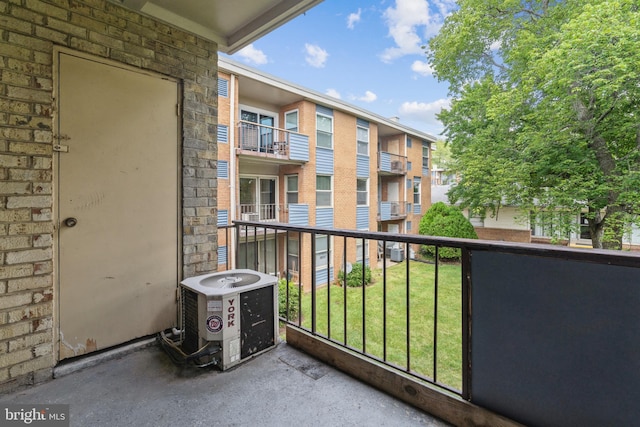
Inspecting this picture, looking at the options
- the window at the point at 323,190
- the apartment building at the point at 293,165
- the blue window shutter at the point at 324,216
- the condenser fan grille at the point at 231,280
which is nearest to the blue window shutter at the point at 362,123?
the apartment building at the point at 293,165

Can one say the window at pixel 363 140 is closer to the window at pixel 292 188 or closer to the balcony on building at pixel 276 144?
the balcony on building at pixel 276 144

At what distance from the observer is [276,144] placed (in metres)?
7.97

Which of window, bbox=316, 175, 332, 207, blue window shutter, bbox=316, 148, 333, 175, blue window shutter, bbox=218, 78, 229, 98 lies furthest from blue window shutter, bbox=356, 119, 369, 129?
blue window shutter, bbox=218, 78, 229, 98

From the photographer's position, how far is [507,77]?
8.70 meters

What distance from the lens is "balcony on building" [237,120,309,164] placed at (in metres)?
7.32

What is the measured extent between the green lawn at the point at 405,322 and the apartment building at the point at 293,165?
1.08 metres

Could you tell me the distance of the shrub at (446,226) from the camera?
10859 mm

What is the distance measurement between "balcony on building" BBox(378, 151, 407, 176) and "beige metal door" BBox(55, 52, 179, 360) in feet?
33.2

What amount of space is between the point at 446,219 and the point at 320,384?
10.8 m

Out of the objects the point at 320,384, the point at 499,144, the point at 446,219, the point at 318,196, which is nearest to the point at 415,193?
the point at 446,219

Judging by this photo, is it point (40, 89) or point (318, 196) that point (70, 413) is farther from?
point (318, 196)

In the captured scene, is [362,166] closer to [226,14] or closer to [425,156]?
[425,156]

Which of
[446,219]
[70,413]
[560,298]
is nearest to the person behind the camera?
[560,298]

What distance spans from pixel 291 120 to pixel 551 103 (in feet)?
21.7
